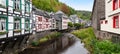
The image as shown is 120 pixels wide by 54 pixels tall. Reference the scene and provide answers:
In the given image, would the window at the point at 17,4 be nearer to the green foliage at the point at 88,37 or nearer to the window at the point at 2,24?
the window at the point at 2,24

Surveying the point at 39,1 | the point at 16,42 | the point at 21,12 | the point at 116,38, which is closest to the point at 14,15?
the point at 21,12

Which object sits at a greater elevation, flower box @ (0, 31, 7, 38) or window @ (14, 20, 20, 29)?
window @ (14, 20, 20, 29)

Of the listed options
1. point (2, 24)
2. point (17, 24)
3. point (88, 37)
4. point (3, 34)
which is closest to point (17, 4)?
point (17, 24)

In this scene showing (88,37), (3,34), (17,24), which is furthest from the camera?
(88,37)

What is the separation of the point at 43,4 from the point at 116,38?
3202 inches

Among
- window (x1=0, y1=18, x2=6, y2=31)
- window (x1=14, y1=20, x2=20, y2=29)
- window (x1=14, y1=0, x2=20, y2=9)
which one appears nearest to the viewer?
window (x1=0, y1=18, x2=6, y2=31)

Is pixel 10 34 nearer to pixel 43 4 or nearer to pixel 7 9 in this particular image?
pixel 7 9

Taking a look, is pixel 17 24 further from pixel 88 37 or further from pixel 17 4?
pixel 88 37

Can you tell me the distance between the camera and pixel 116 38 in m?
18.3

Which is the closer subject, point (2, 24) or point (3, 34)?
point (3, 34)

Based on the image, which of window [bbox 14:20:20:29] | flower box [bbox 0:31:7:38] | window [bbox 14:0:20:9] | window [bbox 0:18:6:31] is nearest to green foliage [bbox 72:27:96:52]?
window [bbox 14:20:20:29]

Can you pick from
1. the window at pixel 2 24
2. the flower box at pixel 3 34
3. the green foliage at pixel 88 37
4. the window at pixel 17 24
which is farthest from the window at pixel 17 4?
the green foliage at pixel 88 37

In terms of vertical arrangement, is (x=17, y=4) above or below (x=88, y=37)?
above

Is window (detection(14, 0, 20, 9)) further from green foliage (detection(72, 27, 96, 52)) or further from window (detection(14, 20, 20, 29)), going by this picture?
green foliage (detection(72, 27, 96, 52))
